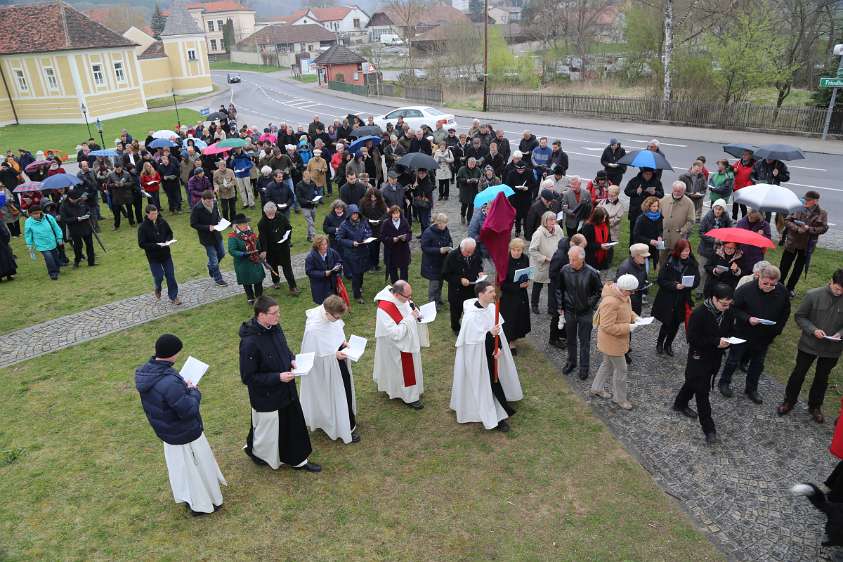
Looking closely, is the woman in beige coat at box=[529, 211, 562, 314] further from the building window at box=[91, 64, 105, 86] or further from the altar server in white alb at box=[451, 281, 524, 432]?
the building window at box=[91, 64, 105, 86]

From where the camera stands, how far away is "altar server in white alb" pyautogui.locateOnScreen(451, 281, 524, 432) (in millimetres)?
6770

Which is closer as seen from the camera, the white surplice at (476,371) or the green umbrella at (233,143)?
the white surplice at (476,371)

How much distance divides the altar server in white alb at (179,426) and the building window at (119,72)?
4730cm

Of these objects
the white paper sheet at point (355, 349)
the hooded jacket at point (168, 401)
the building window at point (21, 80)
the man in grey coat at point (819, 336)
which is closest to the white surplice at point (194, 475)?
the hooded jacket at point (168, 401)

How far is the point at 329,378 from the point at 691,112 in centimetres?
2814

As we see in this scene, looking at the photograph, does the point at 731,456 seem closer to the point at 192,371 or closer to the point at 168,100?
the point at 192,371

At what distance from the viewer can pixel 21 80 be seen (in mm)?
41969

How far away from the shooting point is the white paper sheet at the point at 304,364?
5.93 meters

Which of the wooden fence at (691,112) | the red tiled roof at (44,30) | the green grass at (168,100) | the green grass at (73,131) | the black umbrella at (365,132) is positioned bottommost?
the green grass at (73,131)

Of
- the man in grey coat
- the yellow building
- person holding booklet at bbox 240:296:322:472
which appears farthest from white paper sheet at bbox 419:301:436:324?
the yellow building

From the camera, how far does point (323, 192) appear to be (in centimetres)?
1794

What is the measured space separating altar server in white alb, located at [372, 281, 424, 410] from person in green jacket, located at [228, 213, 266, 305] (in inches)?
153

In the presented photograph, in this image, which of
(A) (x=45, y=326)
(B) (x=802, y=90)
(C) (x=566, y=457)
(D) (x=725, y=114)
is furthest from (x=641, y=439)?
(B) (x=802, y=90)

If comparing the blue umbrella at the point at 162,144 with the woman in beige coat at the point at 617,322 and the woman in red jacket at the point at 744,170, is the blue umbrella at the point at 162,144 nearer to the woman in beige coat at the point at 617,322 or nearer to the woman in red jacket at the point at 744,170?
the woman in beige coat at the point at 617,322
